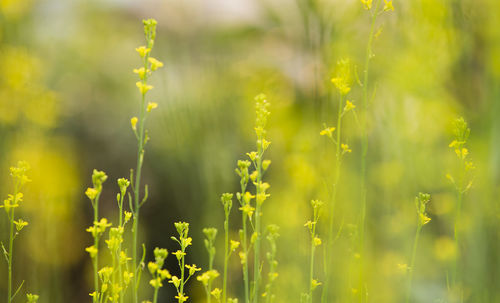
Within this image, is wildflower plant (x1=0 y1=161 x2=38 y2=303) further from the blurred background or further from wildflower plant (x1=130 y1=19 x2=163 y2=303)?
the blurred background

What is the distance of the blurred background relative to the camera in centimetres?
160

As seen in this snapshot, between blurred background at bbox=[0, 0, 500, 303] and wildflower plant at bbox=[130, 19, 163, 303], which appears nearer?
wildflower plant at bbox=[130, 19, 163, 303]

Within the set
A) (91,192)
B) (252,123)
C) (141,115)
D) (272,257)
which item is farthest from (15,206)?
(252,123)

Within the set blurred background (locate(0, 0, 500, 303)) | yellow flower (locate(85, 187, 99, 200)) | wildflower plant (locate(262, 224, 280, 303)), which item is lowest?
wildflower plant (locate(262, 224, 280, 303))

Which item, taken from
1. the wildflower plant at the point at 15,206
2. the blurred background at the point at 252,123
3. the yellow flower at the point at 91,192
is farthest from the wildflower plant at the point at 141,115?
the blurred background at the point at 252,123

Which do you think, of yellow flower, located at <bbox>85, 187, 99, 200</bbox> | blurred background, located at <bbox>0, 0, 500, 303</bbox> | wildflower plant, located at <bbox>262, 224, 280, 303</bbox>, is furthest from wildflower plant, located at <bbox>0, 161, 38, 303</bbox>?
blurred background, located at <bbox>0, 0, 500, 303</bbox>

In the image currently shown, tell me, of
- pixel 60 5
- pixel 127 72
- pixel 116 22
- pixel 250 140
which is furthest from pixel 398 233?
pixel 60 5

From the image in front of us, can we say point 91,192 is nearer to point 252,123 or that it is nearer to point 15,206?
point 15,206

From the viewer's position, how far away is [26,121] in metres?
2.28

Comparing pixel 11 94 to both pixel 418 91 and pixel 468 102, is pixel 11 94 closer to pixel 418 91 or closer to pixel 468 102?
pixel 418 91

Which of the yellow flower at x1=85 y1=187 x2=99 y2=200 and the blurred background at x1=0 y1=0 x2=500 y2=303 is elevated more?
the blurred background at x1=0 y1=0 x2=500 y2=303

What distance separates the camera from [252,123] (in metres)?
2.75

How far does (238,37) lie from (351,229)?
252 cm

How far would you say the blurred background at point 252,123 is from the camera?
160 cm
